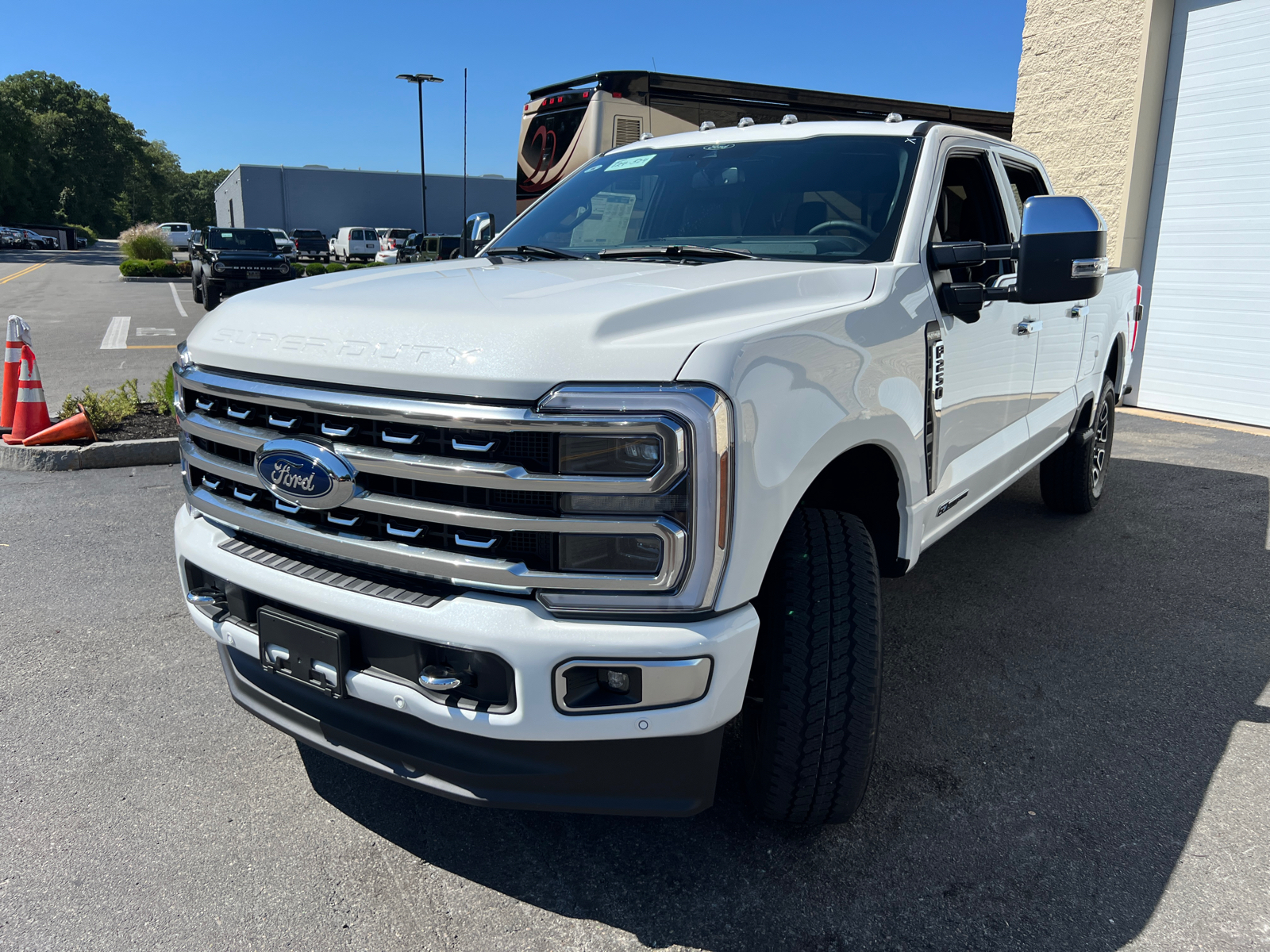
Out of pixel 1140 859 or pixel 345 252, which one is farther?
pixel 345 252

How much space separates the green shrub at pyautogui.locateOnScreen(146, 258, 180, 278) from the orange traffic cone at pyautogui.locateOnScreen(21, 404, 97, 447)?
2776 centimetres

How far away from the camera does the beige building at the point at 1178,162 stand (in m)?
8.32

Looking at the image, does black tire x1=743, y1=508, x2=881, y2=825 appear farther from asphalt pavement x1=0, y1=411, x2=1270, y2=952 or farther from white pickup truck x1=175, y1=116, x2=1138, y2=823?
asphalt pavement x1=0, y1=411, x2=1270, y2=952

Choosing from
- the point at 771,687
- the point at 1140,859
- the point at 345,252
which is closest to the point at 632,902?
the point at 771,687

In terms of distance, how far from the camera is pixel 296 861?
2.33 metres

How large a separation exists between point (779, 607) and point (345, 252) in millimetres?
48452

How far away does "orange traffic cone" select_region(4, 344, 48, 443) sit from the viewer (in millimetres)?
6184

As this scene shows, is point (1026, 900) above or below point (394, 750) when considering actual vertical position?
below

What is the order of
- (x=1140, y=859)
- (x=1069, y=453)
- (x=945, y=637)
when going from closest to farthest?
(x=1140, y=859) → (x=945, y=637) → (x=1069, y=453)

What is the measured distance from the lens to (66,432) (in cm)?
630

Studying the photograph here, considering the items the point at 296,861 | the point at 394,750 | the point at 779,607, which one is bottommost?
the point at 296,861

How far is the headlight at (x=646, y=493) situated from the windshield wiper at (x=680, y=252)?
45.9 inches

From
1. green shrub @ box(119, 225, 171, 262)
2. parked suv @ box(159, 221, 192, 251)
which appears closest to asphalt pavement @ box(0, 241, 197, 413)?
green shrub @ box(119, 225, 171, 262)

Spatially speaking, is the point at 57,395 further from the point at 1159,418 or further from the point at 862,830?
the point at 1159,418
